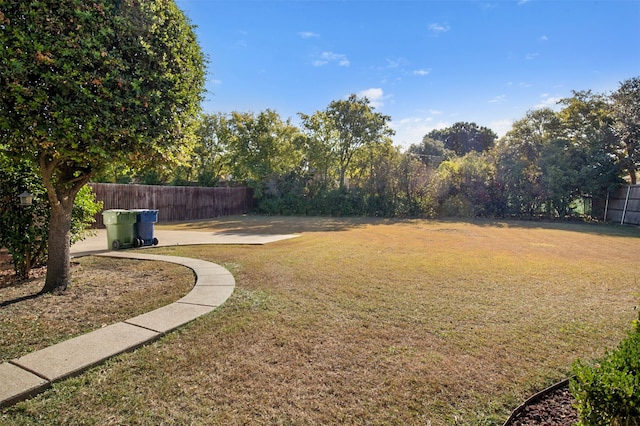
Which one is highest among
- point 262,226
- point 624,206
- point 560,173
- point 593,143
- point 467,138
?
point 467,138

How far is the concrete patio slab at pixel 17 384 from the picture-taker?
193cm

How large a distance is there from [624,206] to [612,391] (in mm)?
19957

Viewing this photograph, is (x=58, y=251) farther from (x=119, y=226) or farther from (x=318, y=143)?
(x=318, y=143)

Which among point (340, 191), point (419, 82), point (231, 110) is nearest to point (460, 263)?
point (419, 82)

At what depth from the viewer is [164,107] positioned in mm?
3605

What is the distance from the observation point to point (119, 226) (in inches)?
283

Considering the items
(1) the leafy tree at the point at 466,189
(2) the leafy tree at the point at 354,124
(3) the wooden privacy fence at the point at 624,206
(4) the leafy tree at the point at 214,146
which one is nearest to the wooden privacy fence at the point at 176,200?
(4) the leafy tree at the point at 214,146

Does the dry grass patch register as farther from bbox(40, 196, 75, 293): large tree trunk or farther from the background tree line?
the background tree line

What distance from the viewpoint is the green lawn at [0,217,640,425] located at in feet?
6.33

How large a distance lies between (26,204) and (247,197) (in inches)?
640

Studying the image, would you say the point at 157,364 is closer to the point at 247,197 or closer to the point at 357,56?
the point at 357,56

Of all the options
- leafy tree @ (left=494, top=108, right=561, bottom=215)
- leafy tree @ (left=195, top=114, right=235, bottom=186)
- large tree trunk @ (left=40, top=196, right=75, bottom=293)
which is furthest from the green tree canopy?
large tree trunk @ (left=40, top=196, right=75, bottom=293)

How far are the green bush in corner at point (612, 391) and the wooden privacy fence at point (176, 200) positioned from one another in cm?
1371

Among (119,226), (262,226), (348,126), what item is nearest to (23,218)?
(119,226)
